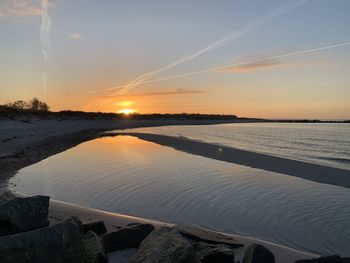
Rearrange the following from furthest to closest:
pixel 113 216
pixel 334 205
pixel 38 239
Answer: pixel 334 205 < pixel 113 216 < pixel 38 239

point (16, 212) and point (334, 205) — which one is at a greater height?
point (16, 212)

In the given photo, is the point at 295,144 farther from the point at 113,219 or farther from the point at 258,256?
the point at 258,256

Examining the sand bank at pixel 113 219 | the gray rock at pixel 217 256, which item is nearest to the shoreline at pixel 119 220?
the sand bank at pixel 113 219

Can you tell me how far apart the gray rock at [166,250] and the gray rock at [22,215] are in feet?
7.38

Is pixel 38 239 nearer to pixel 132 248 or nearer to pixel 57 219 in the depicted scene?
pixel 132 248

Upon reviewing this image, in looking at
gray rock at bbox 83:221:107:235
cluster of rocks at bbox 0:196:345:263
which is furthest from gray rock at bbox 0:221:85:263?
gray rock at bbox 83:221:107:235

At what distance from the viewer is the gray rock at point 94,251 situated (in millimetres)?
5379

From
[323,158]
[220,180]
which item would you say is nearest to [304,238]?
[220,180]

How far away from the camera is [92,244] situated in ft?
18.6

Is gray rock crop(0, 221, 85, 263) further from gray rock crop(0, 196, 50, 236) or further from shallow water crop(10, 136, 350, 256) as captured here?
shallow water crop(10, 136, 350, 256)

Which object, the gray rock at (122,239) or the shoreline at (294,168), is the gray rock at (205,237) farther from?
the shoreline at (294,168)

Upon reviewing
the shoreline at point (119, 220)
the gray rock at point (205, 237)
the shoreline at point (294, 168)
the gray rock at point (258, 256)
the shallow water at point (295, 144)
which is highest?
the gray rock at point (258, 256)

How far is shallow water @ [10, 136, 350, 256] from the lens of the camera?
8102mm

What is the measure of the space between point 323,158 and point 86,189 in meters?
16.1
